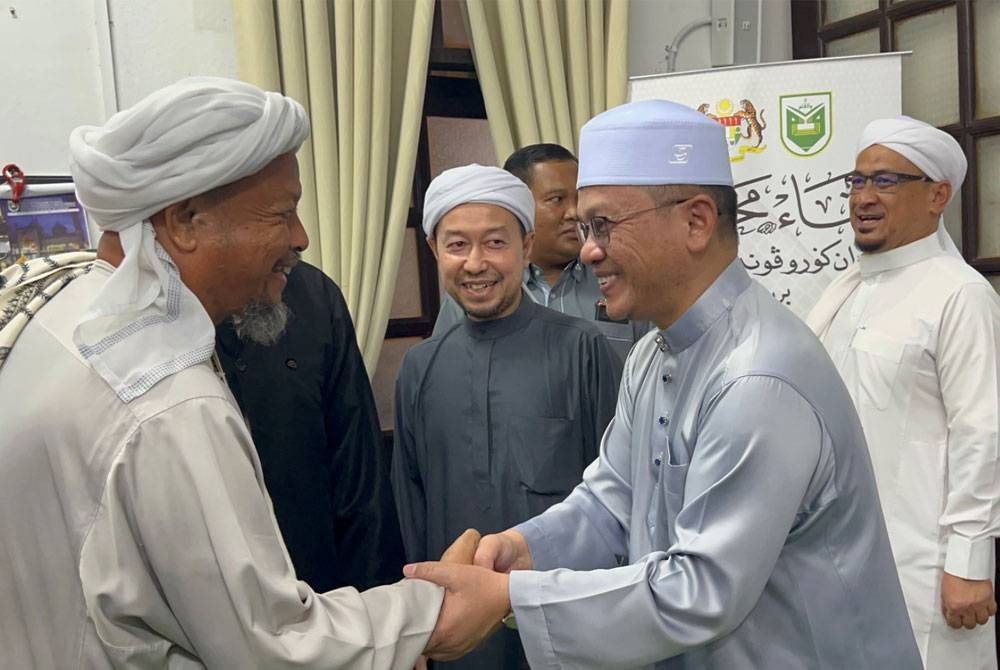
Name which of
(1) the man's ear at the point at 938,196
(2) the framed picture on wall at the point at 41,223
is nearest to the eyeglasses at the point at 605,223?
(1) the man's ear at the point at 938,196

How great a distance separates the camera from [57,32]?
3.09 meters

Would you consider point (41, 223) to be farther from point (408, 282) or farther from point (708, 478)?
point (708, 478)

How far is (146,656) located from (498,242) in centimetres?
152

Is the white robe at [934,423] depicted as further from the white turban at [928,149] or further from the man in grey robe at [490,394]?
the man in grey robe at [490,394]

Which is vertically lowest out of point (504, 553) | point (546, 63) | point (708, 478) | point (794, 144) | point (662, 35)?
point (504, 553)

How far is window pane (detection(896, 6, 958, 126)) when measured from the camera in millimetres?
3732

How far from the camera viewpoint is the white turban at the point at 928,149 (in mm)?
2973

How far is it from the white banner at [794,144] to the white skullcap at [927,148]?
615mm

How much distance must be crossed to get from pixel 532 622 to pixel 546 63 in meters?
2.79

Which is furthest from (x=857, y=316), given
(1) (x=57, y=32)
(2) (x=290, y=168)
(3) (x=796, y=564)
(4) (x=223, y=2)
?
(1) (x=57, y=32)

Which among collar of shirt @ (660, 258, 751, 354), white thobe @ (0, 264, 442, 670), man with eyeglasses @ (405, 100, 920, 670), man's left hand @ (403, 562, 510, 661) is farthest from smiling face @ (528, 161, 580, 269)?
white thobe @ (0, 264, 442, 670)

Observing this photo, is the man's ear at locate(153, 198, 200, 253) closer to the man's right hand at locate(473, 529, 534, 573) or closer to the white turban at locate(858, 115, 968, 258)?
the man's right hand at locate(473, 529, 534, 573)

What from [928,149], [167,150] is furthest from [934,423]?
[167,150]

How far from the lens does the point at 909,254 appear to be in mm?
3002
